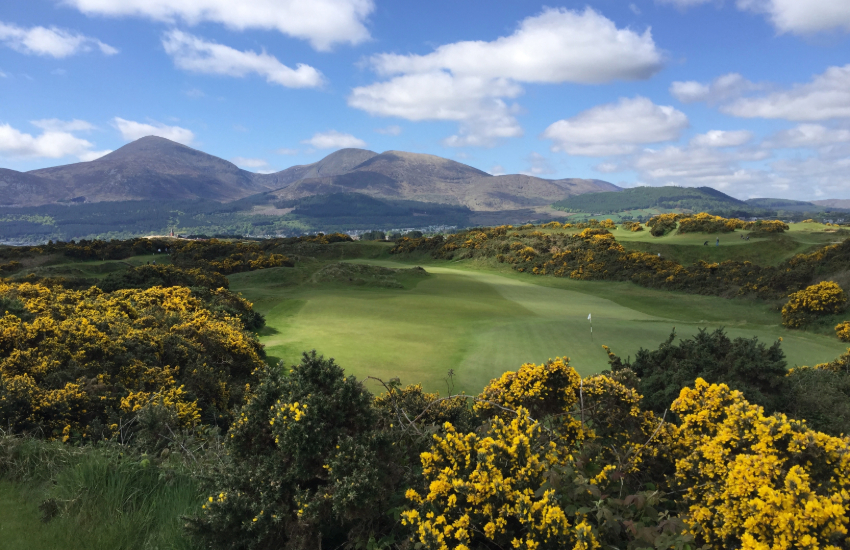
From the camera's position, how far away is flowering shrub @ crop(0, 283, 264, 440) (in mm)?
6770

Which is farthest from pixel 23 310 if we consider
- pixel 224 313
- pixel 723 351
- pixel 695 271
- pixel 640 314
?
pixel 695 271

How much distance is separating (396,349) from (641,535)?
12724 mm

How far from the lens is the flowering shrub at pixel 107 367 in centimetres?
677

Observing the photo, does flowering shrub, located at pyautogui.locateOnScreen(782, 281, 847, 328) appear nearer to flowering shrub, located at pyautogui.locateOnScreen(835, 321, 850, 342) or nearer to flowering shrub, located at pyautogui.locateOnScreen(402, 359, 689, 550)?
flowering shrub, located at pyautogui.locateOnScreen(835, 321, 850, 342)

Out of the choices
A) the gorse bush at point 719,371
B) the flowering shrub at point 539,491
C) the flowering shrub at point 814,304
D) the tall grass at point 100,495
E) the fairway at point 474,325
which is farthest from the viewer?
the flowering shrub at point 814,304

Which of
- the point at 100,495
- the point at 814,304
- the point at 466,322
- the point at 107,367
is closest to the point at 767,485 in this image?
the point at 100,495

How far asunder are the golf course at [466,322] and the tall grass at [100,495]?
7805mm

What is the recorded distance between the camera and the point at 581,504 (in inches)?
119

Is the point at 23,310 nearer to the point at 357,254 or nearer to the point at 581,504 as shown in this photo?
the point at 581,504

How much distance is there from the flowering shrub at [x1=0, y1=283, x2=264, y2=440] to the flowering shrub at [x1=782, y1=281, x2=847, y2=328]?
74.8 feet

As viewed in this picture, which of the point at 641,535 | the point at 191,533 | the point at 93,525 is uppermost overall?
the point at 641,535

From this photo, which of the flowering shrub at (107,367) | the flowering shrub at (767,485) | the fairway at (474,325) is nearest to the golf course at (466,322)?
the fairway at (474,325)

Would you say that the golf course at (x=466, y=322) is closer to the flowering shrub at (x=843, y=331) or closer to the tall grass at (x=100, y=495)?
the flowering shrub at (x=843, y=331)

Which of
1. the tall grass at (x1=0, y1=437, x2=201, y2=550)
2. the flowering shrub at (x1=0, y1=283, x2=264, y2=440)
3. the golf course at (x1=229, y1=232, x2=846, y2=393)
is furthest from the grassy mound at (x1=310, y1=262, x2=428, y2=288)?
the tall grass at (x1=0, y1=437, x2=201, y2=550)
